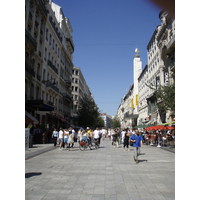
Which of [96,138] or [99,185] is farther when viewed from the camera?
[96,138]

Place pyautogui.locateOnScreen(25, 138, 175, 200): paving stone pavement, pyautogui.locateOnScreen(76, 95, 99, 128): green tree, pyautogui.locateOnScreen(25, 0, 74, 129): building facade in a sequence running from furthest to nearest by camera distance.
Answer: pyautogui.locateOnScreen(76, 95, 99, 128): green tree → pyautogui.locateOnScreen(25, 0, 74, 129): building facade → pyautogui.locateOnScreen(25, 138, 175, 200): paving stone pavement

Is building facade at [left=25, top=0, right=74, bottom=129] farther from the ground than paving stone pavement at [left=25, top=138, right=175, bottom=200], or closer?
farther from the ground

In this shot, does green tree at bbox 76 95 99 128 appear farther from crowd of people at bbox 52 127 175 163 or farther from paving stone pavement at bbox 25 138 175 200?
paving stone pavement at bbox 25 138 175 200

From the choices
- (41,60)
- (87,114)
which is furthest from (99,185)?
(87,114)

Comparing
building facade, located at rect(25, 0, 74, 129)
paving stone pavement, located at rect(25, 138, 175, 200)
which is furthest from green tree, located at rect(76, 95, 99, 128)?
paving stone pavement, located at rect(25, 138, 175, 200)

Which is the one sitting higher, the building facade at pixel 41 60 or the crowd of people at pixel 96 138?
the building facade at pixel 41 60

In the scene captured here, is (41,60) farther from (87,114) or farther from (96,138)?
(87,114)

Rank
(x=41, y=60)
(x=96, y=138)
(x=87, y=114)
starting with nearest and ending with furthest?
(x=96, y=138), (x=41, y=60), (x=87, y=114)

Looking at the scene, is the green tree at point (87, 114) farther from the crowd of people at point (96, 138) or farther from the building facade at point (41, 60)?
the crowd of people at point (96, 138)

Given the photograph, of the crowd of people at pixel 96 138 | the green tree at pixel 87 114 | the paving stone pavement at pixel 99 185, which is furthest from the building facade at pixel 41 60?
the paving stone pavement at pixel 99 185

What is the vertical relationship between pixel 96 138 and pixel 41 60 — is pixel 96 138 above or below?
below

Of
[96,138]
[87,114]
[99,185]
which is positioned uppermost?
[87,114]
